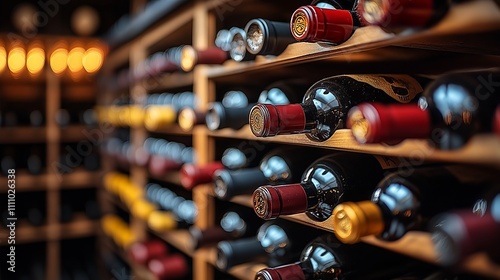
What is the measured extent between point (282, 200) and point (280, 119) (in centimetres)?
12

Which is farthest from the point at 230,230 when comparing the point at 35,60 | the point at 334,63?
the point at 35,60

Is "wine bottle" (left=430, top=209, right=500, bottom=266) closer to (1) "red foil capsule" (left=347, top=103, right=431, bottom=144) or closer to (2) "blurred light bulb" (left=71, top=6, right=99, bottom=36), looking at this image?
(1) "red foil capsule" (left=347, top=103, right=431, bottom=144)

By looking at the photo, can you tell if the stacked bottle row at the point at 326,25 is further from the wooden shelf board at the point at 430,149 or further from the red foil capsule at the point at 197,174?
the red foil capsule at the point at 197,174

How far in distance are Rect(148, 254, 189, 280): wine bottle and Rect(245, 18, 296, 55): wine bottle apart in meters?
0.89

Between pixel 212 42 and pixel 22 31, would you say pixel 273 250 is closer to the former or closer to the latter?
pixel 212 42

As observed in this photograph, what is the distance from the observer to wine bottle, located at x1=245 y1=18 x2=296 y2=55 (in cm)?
72

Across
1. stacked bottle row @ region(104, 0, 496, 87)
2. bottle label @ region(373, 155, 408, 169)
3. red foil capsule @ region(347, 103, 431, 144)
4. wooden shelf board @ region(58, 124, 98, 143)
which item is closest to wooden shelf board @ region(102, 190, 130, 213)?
wooden shelf board @ region(58, 124, 98, 143)

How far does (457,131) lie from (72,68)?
233 cm

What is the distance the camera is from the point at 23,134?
232 cm

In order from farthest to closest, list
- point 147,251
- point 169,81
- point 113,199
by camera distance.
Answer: point 113,199 < point 147,251 < point 169,81

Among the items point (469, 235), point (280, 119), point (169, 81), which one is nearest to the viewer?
point (469, 235)

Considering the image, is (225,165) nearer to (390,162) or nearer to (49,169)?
(390,162)

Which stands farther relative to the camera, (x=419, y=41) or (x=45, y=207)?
(x=45, y=207)

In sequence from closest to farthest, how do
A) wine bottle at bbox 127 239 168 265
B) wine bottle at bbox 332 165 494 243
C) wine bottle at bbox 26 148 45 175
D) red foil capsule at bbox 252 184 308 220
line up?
wine bottle at bbox 332 165 494 243
red foil capsule at bbox 252 184 308 220
wine bottle at bbox 127 239 168 265
wine bottle at bbox 26 148 45 175
